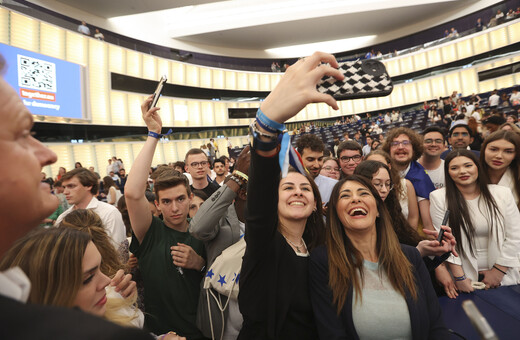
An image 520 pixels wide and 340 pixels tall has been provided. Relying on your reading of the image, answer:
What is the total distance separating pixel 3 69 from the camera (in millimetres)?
640

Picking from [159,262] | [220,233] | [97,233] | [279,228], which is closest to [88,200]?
[97,233]

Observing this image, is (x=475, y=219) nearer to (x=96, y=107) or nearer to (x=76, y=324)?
(x=76, y=324)

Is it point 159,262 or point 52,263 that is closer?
point 52,263

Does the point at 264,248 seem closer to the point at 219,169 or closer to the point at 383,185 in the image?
the point at 383,185

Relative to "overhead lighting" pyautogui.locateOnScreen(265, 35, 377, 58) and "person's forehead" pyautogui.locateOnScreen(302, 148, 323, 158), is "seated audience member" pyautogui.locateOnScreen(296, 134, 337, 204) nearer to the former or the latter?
"person's forehead" pyautogui.locateOnScreen(302, 148, 323, 158)

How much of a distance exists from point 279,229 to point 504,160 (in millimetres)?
2520

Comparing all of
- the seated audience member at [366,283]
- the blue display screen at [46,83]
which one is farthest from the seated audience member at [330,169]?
the blue display screen at [46,83]

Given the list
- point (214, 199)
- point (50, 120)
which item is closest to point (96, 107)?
point (50, 120)

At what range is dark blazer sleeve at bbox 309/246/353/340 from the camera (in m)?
1.36

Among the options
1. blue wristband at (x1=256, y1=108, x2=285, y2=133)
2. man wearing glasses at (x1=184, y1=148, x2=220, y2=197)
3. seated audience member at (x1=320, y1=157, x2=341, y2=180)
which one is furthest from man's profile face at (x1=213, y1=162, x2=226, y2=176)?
blue wristband at (x1=256, y1=108, x2=285, y2=133)

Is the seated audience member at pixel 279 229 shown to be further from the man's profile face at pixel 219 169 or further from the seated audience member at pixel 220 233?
the man's profile face at pixel 219 169

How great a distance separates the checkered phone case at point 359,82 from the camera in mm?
1020

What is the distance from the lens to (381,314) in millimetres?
1397

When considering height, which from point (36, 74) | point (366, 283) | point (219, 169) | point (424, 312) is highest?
point (36, 74)
